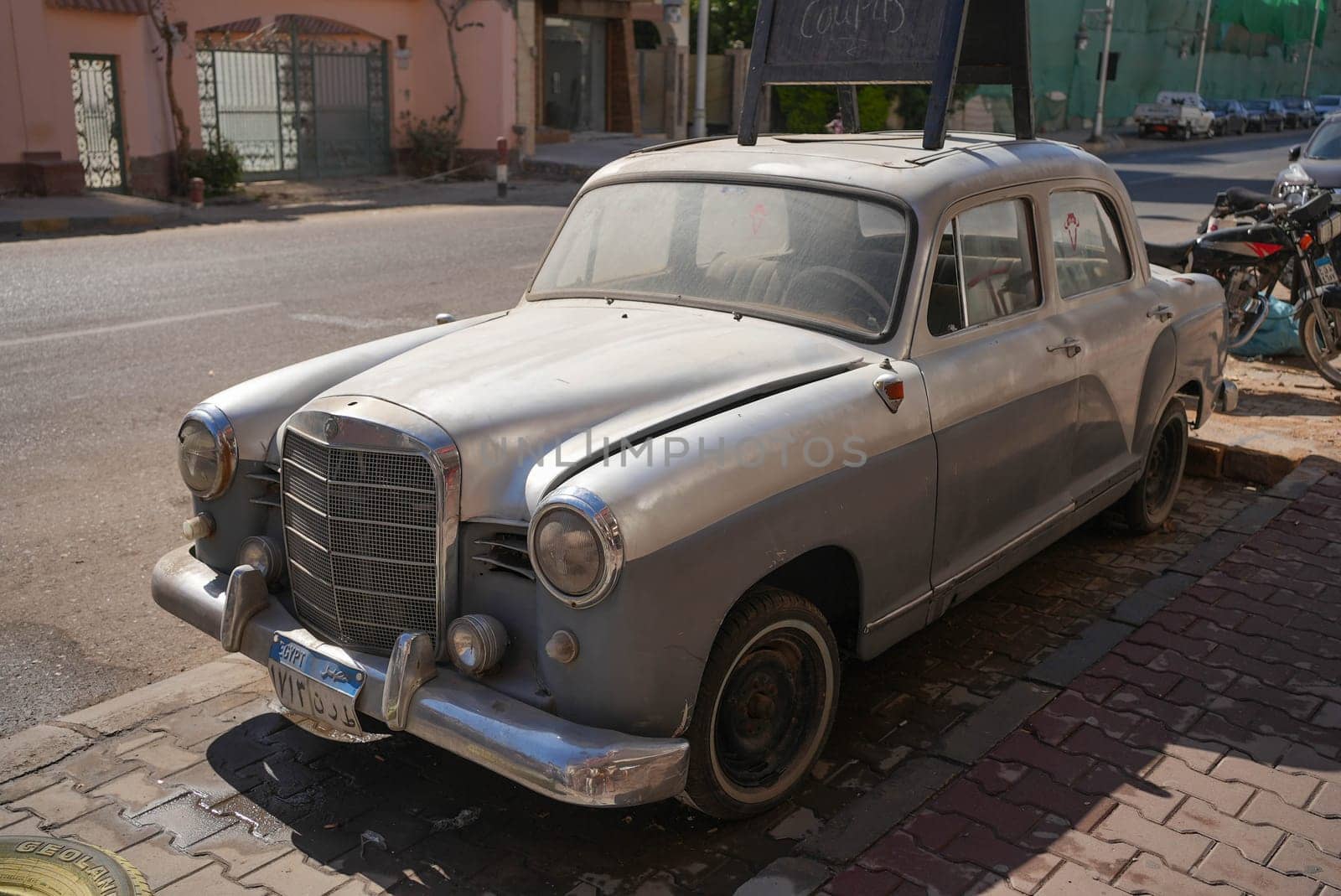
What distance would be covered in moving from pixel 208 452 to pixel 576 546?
4.94 feet

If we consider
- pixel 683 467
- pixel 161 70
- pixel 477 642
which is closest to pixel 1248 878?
pixel 683 467

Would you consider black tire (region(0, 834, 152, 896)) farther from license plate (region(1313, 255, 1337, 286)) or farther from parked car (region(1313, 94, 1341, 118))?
parked car (region(1313, 94, 1341, 118))

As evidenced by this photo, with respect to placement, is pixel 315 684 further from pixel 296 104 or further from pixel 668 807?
pixel 296 104

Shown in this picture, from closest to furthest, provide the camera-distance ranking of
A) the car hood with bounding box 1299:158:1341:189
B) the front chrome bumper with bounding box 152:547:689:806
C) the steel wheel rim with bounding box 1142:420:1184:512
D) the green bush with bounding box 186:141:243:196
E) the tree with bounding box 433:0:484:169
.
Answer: the front chrome bumper with bounding box 152:547:689:806
the steel wheel rim with bounding box 1142:420:1184:512
the car hood with bounding box 1299:158:1341:189
the green bush with bounding box 186:141:243:196
the tree with bounding box 433:0:484:169

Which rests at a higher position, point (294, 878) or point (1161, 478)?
point (1161, 478)

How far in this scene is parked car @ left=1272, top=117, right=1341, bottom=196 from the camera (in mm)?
14508

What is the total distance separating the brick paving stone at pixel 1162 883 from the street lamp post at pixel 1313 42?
64.0 metres

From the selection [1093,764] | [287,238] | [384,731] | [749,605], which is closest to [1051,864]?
[1093,764]

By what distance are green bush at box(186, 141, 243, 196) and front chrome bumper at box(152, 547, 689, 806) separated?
1825cm

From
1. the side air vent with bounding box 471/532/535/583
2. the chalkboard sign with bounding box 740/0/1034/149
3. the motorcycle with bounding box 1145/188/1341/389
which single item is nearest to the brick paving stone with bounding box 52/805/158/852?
the side air vent with bounding box 471/532/535/583

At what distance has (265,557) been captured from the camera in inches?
147

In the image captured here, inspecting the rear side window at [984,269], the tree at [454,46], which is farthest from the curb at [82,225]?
the rear side window at [984,269]

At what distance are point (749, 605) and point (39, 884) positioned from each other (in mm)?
1931

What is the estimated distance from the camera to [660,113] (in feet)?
107
